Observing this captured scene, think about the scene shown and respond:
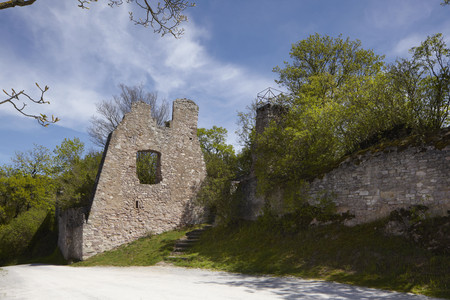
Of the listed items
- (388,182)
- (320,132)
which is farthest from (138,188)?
(388,182)

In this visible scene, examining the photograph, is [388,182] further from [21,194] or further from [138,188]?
[21,194]

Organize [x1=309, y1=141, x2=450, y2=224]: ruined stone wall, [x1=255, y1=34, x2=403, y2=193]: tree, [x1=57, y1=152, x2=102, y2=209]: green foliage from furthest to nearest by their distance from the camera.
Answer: [x1=57, y1=152, x2=102, y2=209]: green foliage
[x1=255, y1=34, x2=403, y2=193]: tree
[x1=309, y1=141, x2=450, y2=224]: ruined stone wall

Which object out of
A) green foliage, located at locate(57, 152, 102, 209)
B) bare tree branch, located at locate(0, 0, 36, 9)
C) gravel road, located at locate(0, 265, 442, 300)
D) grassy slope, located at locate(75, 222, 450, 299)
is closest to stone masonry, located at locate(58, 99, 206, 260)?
green foliage, located at locate(57, 152, 102, 209)

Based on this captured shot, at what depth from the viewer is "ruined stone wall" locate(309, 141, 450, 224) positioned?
852 cm

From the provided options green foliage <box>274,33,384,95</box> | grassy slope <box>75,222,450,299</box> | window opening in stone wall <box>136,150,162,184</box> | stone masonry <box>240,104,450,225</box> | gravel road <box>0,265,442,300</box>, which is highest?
green foliage <box>274,33,384,95</box>

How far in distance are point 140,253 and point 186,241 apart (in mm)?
1959

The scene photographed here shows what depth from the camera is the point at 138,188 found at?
16.2 meters

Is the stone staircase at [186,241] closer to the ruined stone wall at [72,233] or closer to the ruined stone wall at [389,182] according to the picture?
the ruined stone wall at [72,233]

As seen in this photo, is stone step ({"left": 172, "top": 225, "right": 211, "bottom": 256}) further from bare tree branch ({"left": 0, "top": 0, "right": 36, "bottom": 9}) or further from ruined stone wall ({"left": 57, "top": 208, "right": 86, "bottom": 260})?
bare tree branch ({"left": 0, "top": 0, "right": 36, "bottom": 9})

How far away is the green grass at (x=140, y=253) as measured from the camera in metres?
12.9

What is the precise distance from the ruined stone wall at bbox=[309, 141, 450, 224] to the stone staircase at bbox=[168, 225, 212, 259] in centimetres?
591

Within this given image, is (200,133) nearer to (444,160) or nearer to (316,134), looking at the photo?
(316,134)

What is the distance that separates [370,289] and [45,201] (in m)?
21.7

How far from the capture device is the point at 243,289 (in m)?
6.96
